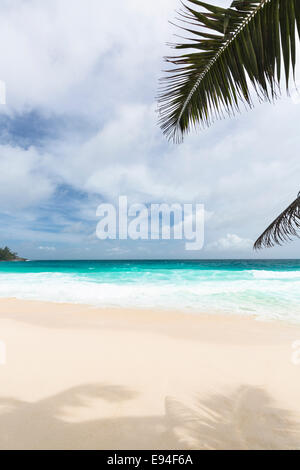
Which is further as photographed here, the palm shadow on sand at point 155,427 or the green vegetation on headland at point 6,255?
the green vegetation on headland at point 6,255

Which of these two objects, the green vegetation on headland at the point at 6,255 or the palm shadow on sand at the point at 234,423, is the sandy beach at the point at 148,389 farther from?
the green vegetation on headland at the point at 6,255

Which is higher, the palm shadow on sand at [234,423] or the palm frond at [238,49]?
the palm frond at [238,49]

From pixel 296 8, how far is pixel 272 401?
11.3 feet

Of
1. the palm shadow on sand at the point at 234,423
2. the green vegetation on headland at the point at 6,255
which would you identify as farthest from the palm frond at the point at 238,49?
the green vegetation on headland at the point at 6,255

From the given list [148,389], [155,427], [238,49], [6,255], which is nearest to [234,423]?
[155,427]

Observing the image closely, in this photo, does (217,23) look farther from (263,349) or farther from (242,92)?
(263,349)

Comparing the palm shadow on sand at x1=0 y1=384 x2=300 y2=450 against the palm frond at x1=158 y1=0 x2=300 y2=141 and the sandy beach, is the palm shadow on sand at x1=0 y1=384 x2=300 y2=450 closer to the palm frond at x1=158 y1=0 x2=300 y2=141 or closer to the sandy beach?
the sandy beach

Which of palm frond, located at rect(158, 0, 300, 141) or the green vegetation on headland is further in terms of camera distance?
the green vegetation on headland

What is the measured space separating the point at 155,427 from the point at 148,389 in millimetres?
678

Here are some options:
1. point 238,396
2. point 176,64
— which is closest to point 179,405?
point 238,396

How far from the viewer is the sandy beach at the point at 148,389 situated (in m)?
2.20

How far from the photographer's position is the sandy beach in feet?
7.22

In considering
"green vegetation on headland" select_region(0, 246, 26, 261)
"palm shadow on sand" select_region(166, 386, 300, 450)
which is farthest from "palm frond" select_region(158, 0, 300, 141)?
"green vegetation on headland" select_region(0, 246, 26, 261)

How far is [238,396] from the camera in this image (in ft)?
9.45
